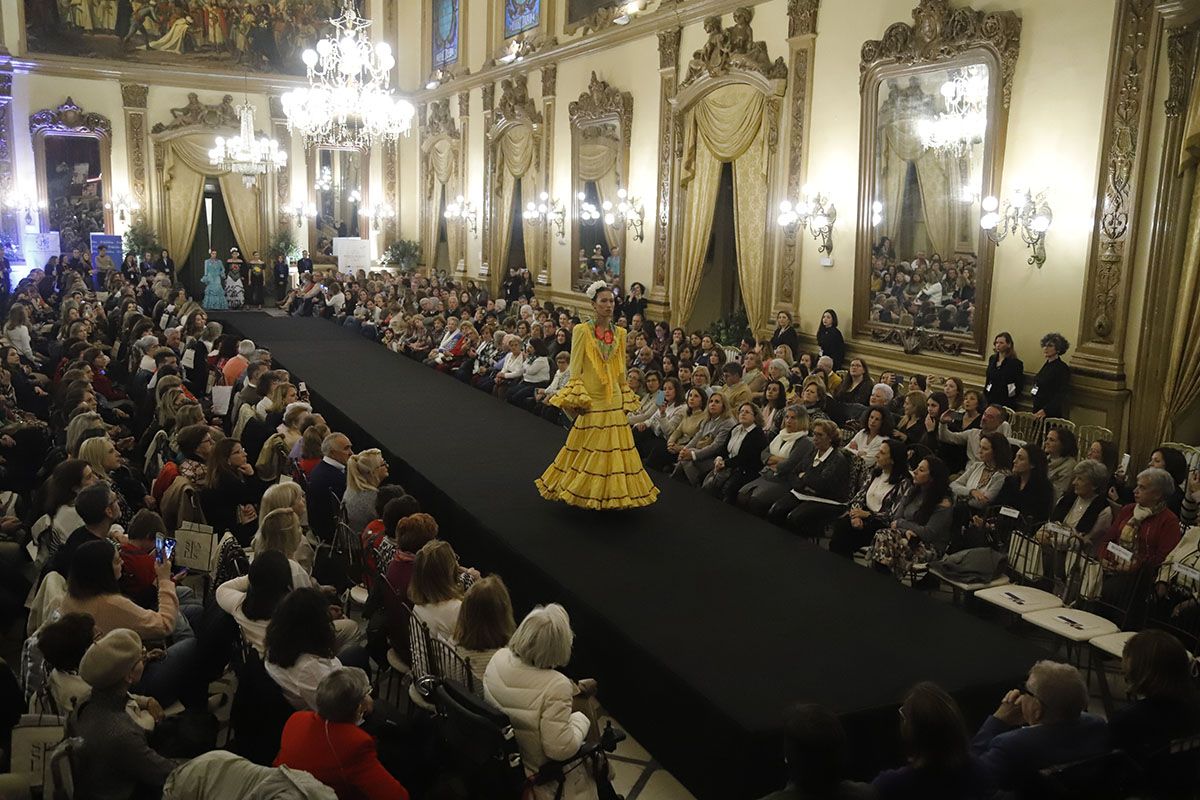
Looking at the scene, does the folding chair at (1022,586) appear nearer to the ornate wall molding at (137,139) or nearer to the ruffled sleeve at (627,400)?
the ruffled sleeve at (627,400)

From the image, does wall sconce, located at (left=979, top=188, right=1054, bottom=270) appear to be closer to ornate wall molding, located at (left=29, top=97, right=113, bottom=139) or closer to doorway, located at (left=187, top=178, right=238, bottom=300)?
doorway, located at (left=187, top=178, right=238, bottom=300)

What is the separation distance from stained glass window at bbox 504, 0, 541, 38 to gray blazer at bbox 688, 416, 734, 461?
12.0 meters

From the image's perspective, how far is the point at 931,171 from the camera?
404 inches

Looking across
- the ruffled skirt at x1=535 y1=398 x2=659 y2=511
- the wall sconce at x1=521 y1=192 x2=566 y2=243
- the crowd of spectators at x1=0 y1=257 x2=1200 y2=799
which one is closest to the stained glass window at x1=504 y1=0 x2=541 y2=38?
the wall sconce at x1=521 y1=192 x2=566 y2=243

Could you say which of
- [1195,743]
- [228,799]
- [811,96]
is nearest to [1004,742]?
[1195,743]

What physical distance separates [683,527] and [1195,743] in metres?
3.62

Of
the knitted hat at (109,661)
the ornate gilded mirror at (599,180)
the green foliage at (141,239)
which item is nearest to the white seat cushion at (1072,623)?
the knitted hat at (109,661)

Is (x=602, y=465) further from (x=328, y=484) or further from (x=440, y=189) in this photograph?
(x=440, y=189)

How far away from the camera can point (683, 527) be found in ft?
22.0

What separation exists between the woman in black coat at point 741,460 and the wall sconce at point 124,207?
1922 centimetres

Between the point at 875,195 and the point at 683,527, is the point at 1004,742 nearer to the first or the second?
the point at 683,527

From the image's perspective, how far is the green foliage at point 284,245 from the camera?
78.8 feet

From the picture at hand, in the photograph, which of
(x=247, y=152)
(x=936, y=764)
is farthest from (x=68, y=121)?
(x=936, y=764)

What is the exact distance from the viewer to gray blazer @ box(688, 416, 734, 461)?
8.37 meters
